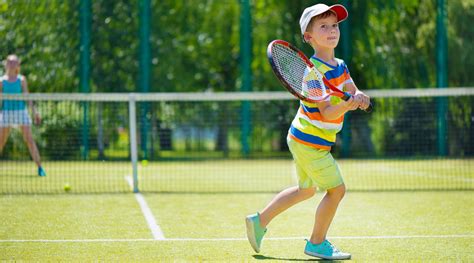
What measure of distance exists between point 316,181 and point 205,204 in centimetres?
368

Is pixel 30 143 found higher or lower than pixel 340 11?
lower

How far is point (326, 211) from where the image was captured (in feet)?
18.4

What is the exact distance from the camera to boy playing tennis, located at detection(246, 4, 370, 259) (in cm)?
561

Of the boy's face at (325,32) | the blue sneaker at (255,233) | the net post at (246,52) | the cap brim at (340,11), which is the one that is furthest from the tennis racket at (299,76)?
the net post at (246,52)

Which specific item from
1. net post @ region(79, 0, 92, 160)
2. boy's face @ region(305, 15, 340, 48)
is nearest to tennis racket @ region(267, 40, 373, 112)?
boy's face @ region(305, 15, 340, 48)

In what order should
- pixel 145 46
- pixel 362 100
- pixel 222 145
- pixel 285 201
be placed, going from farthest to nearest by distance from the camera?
1. pixel 145 46
2. pixel 222 145
3. pixel 285 201
4. pixel 362 100

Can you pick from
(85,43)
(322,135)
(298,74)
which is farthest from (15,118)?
(322,135)

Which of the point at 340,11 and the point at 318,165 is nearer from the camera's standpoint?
the point at 318,165

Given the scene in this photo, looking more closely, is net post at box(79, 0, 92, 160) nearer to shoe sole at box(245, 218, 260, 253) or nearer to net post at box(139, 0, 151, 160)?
net post at box(139, 0, 151, 160)

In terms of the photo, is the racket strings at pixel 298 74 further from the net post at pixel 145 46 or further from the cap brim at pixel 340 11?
the net post at pixel 145 46

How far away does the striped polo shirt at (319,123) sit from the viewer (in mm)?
5641

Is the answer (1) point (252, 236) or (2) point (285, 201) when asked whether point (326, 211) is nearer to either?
(2) point (285, 201)

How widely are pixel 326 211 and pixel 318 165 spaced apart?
33 centimetres

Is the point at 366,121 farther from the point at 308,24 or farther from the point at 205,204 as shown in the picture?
the point at 308,24
